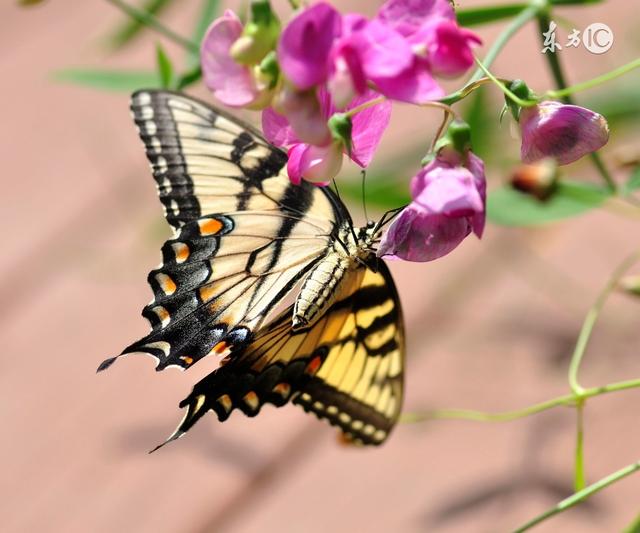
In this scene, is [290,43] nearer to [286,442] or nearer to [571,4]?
[571,4]

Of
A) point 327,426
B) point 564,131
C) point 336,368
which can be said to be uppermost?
point 564,131

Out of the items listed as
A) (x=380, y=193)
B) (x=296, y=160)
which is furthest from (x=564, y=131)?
(x=380, y=193)

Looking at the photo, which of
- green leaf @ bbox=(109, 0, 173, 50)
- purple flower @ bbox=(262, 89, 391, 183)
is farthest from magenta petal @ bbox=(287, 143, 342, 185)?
green leaf @ bbox=(109, 0, 173, 50)

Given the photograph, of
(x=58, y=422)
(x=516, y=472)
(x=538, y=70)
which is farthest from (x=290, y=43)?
(x=538, y=70)

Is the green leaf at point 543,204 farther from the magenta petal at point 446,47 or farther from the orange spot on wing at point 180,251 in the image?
the magenta petal at point 446,47

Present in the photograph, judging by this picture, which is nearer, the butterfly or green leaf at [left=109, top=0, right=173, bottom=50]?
the butterfly

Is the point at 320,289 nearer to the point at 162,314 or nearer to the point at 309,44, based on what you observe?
the point at 162,314

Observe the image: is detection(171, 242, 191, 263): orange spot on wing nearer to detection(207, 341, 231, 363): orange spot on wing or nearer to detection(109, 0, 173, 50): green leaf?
detection(207, 341, 231, 363): orange spot on wing
